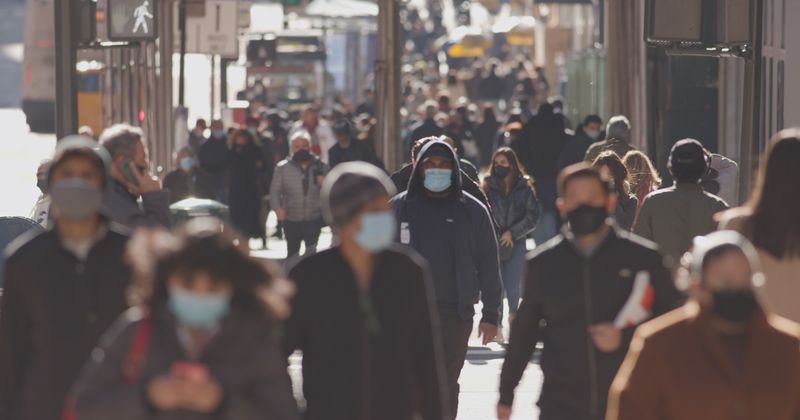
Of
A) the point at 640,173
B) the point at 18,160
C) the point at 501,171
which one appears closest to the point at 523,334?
the point at 640,173

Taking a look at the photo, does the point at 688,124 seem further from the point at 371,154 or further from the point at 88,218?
the point at 88,218

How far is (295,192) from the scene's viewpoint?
20375 mm

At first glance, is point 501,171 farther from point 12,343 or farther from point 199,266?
point 199,266

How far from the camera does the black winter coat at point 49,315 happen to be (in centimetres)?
706

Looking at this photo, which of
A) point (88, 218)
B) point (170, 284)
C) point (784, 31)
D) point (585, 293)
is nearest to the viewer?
point (170, 284)

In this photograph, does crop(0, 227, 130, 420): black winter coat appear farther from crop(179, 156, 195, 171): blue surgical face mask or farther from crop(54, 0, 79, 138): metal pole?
crop(179, 156, 195, 171): blue surgical face mask

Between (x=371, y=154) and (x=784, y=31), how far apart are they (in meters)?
7.05

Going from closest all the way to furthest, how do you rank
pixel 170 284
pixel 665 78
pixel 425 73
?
pixel 170 284 → pixel 665 78 → pixel 425 73

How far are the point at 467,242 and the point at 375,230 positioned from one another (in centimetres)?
424

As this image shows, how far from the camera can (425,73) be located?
59.9m

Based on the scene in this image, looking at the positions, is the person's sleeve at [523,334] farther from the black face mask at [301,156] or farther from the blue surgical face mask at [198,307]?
the black face mask at [301,156]

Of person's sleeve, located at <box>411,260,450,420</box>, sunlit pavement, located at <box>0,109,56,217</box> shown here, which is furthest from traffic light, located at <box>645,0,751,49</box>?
sunlit pavement, located at <box>0,109,56,217</box>

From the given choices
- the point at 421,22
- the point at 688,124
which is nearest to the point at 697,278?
the point at 688,124

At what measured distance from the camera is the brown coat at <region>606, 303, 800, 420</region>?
19.2 feet
